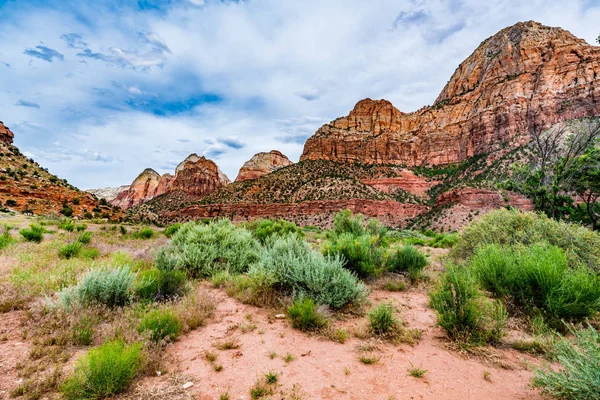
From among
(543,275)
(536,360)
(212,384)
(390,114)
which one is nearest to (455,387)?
(536,360)

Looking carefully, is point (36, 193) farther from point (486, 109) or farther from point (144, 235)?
point (486, 109)

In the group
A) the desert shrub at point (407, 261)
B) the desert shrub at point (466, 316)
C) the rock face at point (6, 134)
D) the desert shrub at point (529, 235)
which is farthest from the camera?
the rock face at point (6, 134)

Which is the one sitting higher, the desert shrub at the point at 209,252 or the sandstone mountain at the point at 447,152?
the sandstone mountain at the point at 447,152

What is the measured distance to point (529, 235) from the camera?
7.56 metres

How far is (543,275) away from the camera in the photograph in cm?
431

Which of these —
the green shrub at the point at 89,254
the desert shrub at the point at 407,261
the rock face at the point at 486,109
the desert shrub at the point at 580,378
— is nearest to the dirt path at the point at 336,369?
the desert shrub at the point at 580,378

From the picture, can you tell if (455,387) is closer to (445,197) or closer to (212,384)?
(212,384)

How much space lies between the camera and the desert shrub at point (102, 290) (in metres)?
4.00

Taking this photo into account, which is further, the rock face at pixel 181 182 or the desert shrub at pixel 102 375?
the rock face at pixel 181 182

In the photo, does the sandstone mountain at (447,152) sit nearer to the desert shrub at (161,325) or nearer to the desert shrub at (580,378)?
the desert shrub at (161,325)

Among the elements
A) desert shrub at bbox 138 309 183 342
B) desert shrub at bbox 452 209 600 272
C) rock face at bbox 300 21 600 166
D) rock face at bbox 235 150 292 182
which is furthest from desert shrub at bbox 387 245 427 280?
rock face at bbox 235 150 292 182

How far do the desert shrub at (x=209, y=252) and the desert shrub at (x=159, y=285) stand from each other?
742mm

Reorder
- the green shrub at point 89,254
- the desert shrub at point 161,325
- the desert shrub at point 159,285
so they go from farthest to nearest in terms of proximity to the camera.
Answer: the green shrub at point 89,254
the desert shrub at point 159,285
the desert shrub at point 161,325

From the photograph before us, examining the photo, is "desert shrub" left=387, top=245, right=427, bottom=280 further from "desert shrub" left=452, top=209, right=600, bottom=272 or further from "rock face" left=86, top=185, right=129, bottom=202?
"rock face" left=86, top=185, right=129, bottom=202
